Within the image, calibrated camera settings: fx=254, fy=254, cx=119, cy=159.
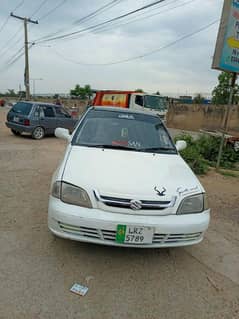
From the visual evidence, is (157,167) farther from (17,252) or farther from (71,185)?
(17,252)

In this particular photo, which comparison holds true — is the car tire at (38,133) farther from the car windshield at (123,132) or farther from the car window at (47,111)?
the car windshield at (123,132)

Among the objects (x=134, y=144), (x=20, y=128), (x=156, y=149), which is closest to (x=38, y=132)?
(x=20, y=128)

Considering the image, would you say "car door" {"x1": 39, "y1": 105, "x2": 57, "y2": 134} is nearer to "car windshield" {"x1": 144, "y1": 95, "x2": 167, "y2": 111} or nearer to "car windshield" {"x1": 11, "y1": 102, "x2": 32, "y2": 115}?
"car windshield" {"x1": 11, "y1": 102, "x2": 32, "y2": 115}

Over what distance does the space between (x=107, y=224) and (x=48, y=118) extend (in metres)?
9.23

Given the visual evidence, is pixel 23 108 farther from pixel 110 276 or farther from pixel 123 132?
pixel 110 276

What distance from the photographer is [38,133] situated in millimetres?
10633

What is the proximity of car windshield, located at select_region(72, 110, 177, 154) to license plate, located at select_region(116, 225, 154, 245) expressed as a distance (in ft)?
4.43

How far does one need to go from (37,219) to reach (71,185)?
51.1 inches

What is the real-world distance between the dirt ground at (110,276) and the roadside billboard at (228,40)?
415 centimetres

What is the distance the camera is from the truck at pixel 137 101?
17.9m

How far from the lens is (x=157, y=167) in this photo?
118 inches

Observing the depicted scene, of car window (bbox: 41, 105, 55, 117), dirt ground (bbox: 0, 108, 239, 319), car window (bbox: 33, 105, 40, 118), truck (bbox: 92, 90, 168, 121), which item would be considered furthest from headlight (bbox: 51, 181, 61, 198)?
truck (bbox: 92, 90, 168, 121)

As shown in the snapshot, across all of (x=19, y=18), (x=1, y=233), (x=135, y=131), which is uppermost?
(x=19, y=18)

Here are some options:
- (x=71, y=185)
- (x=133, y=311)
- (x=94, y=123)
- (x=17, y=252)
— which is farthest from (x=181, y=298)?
(x=94, y=123)
